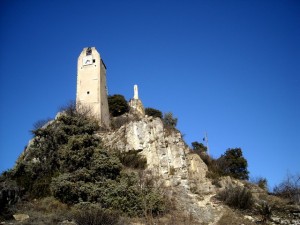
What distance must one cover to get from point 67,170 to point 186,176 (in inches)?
301

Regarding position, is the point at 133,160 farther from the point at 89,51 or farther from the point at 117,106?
the point at 89,51

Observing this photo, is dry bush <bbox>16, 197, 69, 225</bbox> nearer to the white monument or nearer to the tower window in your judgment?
the tower window

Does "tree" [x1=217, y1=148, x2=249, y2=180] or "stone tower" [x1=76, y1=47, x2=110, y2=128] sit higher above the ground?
"stone tower" [x1=76, y1=47, x2=110, y2=128]

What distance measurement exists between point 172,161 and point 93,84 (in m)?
12.6

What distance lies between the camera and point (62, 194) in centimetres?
1934

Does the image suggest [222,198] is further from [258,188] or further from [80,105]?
[80,105]

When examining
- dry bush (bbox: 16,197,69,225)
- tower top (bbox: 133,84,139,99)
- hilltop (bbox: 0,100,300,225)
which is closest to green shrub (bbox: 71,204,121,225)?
hilltop (bbox: 0,100,300,225)

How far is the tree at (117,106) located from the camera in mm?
37531

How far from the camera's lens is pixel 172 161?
24531 millimetres

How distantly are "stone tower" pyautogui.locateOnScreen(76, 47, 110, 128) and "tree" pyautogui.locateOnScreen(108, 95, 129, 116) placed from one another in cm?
260

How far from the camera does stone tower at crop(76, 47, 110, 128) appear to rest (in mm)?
32312

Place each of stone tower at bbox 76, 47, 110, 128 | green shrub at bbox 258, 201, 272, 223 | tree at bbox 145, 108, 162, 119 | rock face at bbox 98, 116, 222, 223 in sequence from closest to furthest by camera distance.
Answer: green shrub at bbox 258, 201, 272, 223
rock face at bbox 98, 116, 222, 223
stone tower at bbox 76, 47, 110, 128
tree at bbox 145, 108, 162, 119

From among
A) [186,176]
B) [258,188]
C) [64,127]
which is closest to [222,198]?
[186,176]

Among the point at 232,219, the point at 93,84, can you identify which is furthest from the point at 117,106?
the point at 232,219
